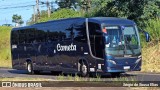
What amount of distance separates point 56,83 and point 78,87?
4.23 ft

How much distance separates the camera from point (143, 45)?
3422 cm

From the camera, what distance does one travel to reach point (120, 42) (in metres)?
22.5

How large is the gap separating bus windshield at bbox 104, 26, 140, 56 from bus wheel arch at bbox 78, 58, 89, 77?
6.30 feet

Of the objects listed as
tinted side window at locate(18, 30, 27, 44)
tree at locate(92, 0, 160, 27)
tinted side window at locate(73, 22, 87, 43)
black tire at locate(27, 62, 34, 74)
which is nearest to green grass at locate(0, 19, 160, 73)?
tree at locate(92, 0, 160, 27)

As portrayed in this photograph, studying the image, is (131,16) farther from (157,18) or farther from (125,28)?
(125,28)

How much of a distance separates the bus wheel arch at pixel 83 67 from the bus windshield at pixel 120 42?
1.92 metres

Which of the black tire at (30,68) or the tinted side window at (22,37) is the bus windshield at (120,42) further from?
the tinted side window at (22,37)

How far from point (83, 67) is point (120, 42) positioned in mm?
2699

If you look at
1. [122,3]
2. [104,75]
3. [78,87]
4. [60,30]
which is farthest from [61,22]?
[78,87]

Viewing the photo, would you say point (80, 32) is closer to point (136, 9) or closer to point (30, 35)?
point (30, 35)

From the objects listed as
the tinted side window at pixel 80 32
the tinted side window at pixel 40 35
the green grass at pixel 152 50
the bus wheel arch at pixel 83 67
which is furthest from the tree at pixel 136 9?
the bus wheel arch at pixel 83 67

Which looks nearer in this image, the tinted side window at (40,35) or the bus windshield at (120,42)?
the bus windshield at (120,42)

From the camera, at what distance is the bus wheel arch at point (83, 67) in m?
23.4

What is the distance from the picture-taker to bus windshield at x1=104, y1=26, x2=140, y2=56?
2225 cm
